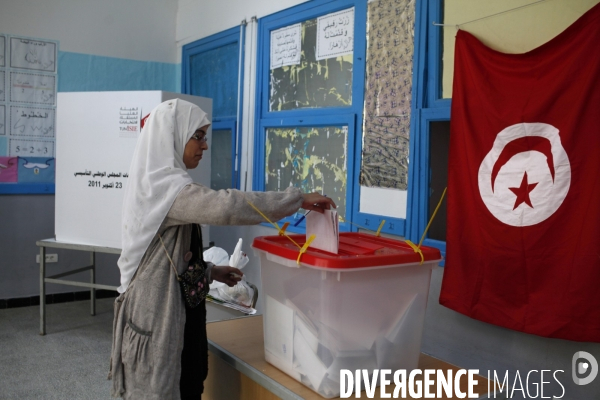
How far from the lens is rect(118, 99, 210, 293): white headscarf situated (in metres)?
1.53

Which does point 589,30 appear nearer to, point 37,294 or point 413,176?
point 413,176

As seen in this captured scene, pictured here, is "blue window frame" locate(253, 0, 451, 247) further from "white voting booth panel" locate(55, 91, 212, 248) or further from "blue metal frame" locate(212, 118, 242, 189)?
"white voting booth panel" locate(55, 91, 212, 248)

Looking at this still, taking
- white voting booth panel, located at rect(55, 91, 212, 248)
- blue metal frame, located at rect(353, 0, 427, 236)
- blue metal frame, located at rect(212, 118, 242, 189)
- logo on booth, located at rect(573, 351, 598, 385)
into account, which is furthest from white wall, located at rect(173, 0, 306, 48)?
logo on booth, located at rect(573, 351, 598, 385)

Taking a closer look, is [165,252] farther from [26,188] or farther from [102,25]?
[102,25]

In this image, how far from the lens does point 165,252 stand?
156cm

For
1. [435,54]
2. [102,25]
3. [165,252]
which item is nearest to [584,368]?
[435,54]

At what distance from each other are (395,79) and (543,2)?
858 mm

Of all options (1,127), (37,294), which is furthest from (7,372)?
(1,127)

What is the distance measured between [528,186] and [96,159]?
8.55 ft

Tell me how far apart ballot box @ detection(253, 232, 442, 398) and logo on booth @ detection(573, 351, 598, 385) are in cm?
100

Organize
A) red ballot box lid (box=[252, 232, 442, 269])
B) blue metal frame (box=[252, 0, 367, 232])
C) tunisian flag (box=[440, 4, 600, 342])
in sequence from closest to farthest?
red ballot box lid (box=[252, 232, 442, 269])
tunisian flag (box=[440, 4, 600, 342])
blue metal frame (box=[252, 0, 367, 232])

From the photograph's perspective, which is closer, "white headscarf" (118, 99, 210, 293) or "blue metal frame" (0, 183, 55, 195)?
"white headscarf" (118, 99, 210, 293)

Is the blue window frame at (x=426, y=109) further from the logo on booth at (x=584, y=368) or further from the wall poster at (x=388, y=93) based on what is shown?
the logo on booth at (x=584, y=368)

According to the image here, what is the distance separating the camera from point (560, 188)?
6.70 ft
